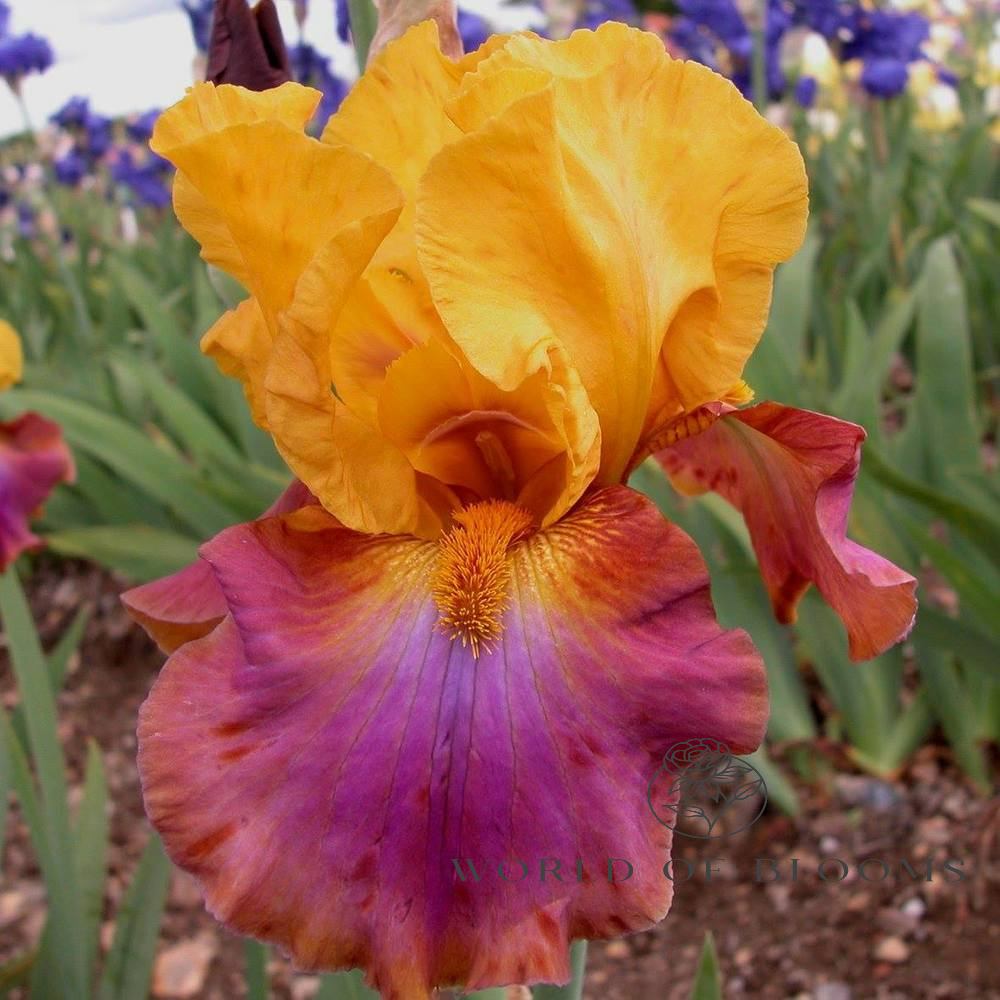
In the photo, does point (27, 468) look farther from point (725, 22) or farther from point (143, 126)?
point (143, 126)

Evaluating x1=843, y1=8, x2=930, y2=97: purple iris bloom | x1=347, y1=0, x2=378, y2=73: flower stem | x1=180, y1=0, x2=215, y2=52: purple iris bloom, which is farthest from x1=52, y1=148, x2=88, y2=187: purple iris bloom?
x1=347, y1=0, x2=378, y2=73: flower stem

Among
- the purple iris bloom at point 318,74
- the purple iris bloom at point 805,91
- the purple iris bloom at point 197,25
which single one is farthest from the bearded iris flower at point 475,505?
the purple iris bloom at point 805,91

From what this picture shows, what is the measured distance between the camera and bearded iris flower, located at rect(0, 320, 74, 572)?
2348 mm

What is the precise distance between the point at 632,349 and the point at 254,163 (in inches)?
12.3

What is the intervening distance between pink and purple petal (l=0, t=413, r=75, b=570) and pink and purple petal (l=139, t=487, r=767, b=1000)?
6.06 ft

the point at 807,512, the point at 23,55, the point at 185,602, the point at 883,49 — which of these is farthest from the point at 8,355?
the point at 883,49

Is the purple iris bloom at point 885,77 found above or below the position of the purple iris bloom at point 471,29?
below

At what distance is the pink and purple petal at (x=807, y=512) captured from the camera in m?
0.78

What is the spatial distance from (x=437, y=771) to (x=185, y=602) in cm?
32

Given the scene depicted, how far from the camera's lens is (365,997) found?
1.06 metres

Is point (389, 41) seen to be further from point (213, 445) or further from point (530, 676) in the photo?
point (213, 445)

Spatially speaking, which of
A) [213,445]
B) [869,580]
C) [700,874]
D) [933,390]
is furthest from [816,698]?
[869,580]

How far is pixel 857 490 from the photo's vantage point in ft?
6.76

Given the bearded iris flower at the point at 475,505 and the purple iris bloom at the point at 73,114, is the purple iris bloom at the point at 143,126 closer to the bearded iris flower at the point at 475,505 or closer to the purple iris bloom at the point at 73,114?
the purple iris bloom at the point at 73,114
